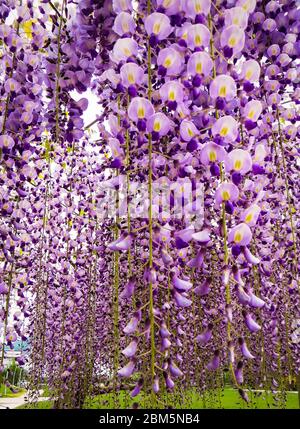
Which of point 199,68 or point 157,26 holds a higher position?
Answer: point 157,26

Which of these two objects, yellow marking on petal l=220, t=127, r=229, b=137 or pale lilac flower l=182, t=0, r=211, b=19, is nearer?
yellow marking on petal l=220, t=127, r=229, b=137

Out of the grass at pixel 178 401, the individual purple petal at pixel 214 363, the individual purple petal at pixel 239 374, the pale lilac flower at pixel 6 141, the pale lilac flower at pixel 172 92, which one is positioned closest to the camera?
the individual purple petal at pixel 239 374

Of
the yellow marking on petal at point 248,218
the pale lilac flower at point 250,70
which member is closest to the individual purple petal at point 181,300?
the yellow marking on petal at point 248,218

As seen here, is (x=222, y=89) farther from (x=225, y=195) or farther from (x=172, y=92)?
(x=225, y=195)

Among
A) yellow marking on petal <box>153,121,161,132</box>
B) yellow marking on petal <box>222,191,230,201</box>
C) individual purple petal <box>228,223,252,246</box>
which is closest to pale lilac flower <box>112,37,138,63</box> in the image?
yellow marking on petal <box>153,121,161,132</box>

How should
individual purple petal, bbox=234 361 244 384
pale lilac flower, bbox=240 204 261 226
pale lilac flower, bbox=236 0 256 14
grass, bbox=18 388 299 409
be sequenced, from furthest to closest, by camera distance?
1. grass, bbox=18 388 299 409
2. pale lilac flower, bbox=236 0 256 14
3. pale lilac flower, bbox=240 204 261 226
4. individual purple petal, bbox=234 361 244 384

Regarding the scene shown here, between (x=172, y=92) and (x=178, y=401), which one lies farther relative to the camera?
(x=178, y=401)

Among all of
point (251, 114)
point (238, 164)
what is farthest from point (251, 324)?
point (251, 114)

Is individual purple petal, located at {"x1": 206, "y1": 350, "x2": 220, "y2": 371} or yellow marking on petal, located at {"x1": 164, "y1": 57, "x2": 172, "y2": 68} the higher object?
yellow marking on petal, located at {"x1": 164, "y1": 57, "x2": 172, "y2": 68}

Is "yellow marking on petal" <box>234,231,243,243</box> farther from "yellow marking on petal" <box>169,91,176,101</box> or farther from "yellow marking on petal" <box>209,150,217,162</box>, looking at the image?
"yellow marking on petal" <box>169,91,176,101</box>

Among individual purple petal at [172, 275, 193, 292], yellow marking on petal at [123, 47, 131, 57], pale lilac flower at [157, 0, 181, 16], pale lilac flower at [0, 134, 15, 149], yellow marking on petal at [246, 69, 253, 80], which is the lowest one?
individual purple petal at [172, 275, 193, 292]

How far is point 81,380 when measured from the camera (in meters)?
5.67

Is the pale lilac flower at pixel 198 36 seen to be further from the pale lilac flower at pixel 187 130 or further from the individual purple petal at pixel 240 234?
the individual purple petal at pixel 240 234
